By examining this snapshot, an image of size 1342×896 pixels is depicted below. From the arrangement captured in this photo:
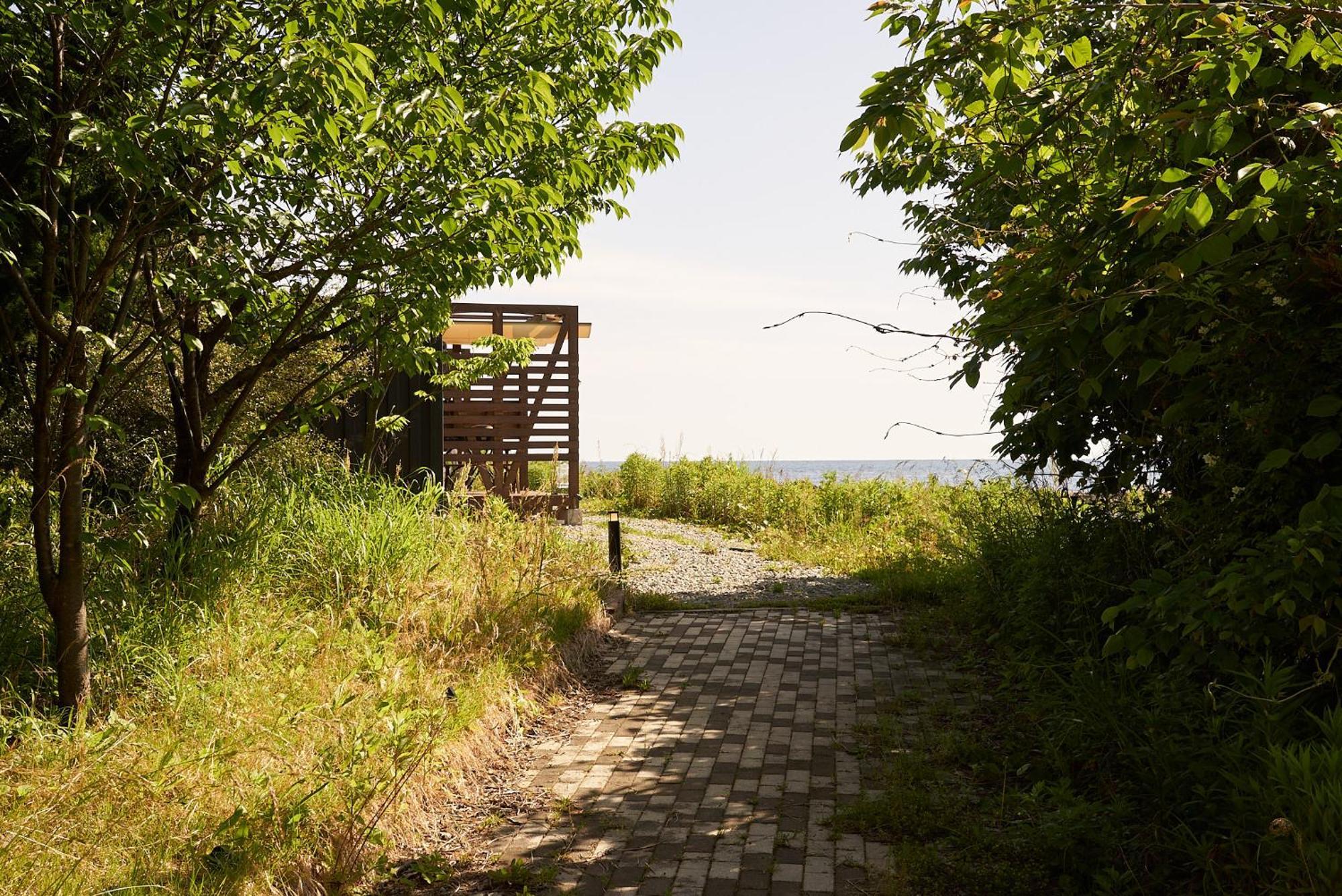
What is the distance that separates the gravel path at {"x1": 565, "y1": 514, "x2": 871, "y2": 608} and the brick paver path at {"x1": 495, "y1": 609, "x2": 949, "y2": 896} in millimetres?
2269

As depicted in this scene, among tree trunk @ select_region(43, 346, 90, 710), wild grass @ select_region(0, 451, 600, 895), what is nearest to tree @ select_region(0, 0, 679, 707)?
tree trunk @ select_region(43, 346, 90, 710)

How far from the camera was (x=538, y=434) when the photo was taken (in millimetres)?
16234

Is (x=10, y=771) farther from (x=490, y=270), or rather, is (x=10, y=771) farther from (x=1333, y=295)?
(x=1333, y=295)

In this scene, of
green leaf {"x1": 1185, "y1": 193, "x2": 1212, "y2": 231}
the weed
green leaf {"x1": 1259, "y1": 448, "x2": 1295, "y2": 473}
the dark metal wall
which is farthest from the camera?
the dark metal wall

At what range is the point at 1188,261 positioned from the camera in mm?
2623

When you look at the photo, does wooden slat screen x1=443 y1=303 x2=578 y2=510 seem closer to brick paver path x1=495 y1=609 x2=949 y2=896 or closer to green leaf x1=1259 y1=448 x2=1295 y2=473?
brick paver path x1=495 y1=609 x2=949 y2=896

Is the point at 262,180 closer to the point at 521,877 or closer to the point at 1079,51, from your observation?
the point at 521,877

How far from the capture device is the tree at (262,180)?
401cm

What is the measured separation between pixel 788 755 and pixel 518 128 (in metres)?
3.74

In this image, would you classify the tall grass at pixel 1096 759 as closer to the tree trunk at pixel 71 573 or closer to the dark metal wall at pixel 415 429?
the tree trunk at pixel 71 573

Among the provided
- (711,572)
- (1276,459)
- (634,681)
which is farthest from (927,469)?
(1276,459)

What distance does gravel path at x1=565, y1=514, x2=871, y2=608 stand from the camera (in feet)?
32.4

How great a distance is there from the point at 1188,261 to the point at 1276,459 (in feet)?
3.09

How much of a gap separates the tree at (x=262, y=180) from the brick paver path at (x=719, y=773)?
2.34 m
